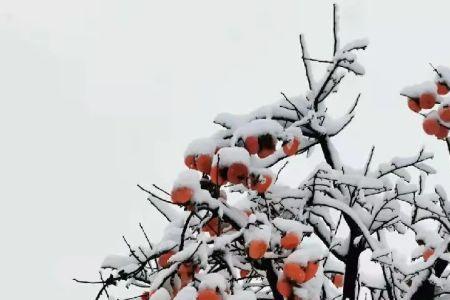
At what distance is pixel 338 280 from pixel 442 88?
4.98ft

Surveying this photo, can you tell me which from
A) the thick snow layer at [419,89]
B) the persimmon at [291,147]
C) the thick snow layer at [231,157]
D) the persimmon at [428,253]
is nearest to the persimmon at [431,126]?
the thick snow layer at [419,89]

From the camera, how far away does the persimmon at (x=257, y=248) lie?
2.46 metres

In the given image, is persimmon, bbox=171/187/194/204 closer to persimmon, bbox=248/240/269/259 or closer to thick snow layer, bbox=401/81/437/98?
persimmon, bbox=248/240/269/259

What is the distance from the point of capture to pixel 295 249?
8.71 feet

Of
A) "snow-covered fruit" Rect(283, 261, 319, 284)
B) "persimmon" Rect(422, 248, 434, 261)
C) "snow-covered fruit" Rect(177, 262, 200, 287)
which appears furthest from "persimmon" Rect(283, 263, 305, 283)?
"persimmon" Rect(422, 248, 434, 261)

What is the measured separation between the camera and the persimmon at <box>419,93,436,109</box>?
338cm

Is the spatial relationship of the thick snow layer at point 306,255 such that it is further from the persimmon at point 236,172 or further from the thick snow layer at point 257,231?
the persimmon at point 236,172

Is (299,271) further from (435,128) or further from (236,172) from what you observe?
(435,128)

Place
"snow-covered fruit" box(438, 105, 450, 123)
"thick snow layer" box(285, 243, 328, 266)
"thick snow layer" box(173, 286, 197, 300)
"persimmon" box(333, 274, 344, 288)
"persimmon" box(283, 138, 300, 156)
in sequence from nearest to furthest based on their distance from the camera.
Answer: "thick snow layer" box(173, 286, 197, 300) < "thick snow layer" box(285, 243, 328, 266) < "persimmon" box(283, 138, 300, 156) < "snow-covered fruit" box(438, 105, 450, 123) < "persimmon" box(333, 274, 344, 288)

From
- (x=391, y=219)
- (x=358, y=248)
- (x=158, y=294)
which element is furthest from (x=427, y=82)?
(x=158, y=294)

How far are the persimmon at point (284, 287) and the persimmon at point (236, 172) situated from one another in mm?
500

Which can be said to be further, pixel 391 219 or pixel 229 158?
pixel 391 219

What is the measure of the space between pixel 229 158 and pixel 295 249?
52 centimetres

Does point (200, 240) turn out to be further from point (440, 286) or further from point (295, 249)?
point (440, 286)
